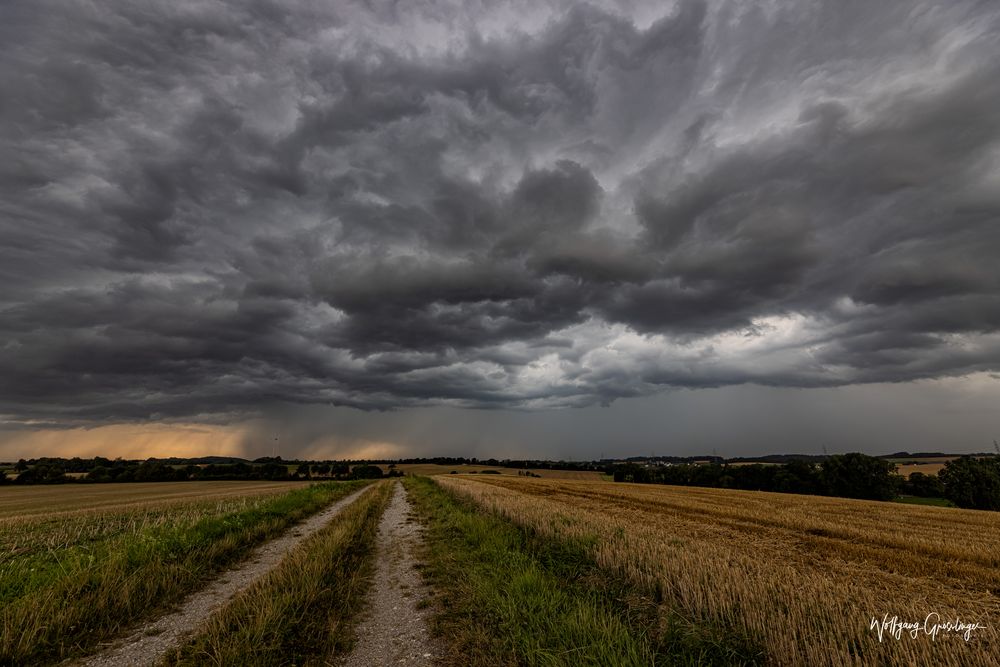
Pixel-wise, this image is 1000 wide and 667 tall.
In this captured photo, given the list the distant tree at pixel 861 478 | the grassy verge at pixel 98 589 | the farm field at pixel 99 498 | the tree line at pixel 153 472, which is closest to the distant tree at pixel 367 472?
the tree line at pixel 153 472

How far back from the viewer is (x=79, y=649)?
686 centimetres

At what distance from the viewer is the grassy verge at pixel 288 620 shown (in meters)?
6.15

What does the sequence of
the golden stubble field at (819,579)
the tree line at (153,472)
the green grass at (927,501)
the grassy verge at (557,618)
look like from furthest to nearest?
the tree line at (153,472) < the green grass at (927,501) < the grassy verge at (557,618) < the golden stubble field at (819,579)

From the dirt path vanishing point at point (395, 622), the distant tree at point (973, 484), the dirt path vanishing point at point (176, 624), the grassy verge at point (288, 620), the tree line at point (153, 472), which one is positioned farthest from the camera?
the tree line at point (153, 472)

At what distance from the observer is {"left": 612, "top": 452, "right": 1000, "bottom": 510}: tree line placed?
58.2 m

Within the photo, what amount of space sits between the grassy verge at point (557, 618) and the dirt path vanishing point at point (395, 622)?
0.39m

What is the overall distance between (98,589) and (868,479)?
87386mm

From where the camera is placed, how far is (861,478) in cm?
6638

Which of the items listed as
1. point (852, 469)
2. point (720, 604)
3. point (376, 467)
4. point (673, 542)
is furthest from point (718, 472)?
point (376, 467)

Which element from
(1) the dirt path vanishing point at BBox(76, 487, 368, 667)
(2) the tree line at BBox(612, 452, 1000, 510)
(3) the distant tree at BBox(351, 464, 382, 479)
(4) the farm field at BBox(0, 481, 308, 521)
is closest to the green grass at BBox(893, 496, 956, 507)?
(2) the tree line at BBox(612, 452, 1000, 510)

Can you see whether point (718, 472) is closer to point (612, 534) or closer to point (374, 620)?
point (612, 534)

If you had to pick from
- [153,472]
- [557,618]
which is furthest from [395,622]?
[153,472]

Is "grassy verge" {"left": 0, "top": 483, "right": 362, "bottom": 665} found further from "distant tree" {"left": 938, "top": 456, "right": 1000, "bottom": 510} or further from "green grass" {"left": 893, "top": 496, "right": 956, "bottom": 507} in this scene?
"green grass" {"left": 893, "top": 496, "right": 956, "bottom": 507}

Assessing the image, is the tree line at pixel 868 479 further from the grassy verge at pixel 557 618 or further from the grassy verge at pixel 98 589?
the grassy verge at pixel 98 589
